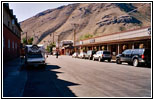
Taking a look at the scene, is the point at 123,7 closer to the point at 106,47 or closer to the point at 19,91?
the point at 106,47

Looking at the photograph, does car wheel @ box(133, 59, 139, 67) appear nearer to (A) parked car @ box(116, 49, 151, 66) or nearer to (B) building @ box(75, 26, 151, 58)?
(A) parked car @ box(116, 49, 151, 66)

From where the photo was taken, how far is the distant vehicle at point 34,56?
18266 millimetres

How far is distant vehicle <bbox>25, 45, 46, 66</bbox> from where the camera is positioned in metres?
18.3

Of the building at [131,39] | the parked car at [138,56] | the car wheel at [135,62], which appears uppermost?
the building at [131,39]

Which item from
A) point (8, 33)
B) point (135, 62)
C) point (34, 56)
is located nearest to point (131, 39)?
point (135, 62)

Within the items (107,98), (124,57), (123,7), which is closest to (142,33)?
(124,57)

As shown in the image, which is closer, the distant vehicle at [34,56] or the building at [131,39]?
the distant vehicle at [34,56]

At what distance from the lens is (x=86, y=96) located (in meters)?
7.43

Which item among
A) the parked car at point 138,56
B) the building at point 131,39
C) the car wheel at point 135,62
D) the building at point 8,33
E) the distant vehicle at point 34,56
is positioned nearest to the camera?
the distant vehicle at point 34,56

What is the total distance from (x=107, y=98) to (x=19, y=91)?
363 centimetres

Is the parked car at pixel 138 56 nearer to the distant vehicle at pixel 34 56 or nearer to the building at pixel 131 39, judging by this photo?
the building at pixel 131 39

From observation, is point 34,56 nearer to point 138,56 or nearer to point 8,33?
point 138,56

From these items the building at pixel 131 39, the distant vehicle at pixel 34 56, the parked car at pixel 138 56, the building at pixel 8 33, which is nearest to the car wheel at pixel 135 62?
the parked car at pixel 138 56

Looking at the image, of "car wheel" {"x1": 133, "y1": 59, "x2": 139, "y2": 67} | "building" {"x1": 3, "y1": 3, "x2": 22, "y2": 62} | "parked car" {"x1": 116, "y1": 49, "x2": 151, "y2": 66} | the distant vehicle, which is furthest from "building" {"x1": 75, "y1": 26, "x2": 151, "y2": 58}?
"building" {"x1": 3, "y1": 3, "x2": 22, "y2": 62}
